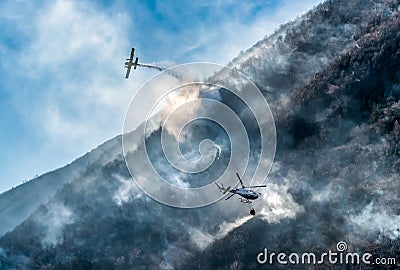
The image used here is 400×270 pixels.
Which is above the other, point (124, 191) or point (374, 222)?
point (124, 191)

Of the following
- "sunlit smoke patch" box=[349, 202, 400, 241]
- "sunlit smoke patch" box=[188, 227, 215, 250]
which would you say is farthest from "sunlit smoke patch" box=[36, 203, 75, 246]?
"sunlit smoke patch" box=[349, 202, 400, 241]

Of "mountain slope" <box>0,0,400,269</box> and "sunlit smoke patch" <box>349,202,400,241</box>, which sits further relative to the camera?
"mountain slope" <box>0,0,400,269</box>

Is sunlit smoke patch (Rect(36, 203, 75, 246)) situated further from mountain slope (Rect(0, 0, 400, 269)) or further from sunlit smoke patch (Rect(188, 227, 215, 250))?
sunlit smoke patch (Rect(188, 227, 215, 250))

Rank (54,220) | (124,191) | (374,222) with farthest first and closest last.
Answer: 1. (124,191)
2. (54,220)
3. (374,222)

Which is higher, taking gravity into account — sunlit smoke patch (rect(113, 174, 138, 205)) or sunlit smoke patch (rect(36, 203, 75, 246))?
sunlit smoke patch (rect(113, 174, 138, 205))

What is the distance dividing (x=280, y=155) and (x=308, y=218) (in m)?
35.3

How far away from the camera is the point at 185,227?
16812cm

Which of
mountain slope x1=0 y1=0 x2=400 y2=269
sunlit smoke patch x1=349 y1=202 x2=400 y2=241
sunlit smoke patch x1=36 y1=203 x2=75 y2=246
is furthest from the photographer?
sunlit smoke patch x1=36 y1=203 x2=75 y2=246

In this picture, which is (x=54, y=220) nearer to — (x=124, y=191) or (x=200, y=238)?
(x=124, y=191)

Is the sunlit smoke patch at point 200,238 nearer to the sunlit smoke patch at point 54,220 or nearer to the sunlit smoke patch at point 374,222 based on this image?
the sunlit smoke patch at point 374,222

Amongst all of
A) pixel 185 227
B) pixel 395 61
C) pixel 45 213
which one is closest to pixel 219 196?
pixel 185 227

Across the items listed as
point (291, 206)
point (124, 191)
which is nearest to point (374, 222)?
point (291, 206)

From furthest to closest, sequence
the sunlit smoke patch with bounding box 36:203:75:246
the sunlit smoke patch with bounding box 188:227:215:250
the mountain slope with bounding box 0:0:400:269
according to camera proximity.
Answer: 1. the sunlit smoke patch with bounding box 36:203:75:246
2. the sunlit smoke patch with bounding box 188:227:215:250
3. the mountain slope with bounding box 0:0:400:269

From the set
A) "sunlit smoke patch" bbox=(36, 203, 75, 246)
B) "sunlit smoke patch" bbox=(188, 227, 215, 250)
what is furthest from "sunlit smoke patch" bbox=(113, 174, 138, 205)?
"sunlit smoke patch" bbox=(188, 227, 215, 250)
